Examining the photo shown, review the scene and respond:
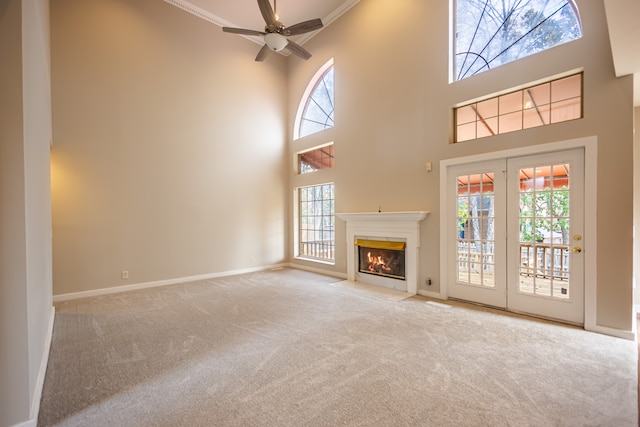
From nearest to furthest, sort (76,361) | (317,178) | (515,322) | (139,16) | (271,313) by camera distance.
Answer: (76,361) → (515,322) → (271,313) → (139,16) → (317,178)

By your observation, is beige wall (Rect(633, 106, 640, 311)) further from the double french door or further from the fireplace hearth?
the fireplace hearth

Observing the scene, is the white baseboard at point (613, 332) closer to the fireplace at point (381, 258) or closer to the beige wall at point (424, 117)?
the beige wall at point (424, 117)

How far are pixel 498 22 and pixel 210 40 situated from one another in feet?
16.8

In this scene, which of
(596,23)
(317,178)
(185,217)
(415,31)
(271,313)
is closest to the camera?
(596,23)

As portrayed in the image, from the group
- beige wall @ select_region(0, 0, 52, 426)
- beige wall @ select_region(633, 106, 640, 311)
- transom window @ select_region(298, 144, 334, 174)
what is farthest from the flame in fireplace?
beige wall @ select_region(0, 0, 52, 426)

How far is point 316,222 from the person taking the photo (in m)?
6.63

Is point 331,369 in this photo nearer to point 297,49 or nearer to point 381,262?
point 381,262

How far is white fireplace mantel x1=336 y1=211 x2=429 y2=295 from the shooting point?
173 inches

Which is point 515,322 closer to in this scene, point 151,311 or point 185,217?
point 151,311

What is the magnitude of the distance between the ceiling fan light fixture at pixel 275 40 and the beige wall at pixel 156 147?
2167 mm

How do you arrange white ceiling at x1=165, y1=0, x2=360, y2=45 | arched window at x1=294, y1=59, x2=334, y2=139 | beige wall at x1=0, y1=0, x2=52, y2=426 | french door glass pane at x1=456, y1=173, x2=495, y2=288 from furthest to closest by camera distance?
arched window at x1=294, y1=59, x2=334, y2=139 → white ceiling at x1=165, y1=0, x2=360, y2=45 → french door glass pane at x1=456, y1=173, x2=495, y2=288 → beige wall at x1=0, y1=0, x2=52, y2=426


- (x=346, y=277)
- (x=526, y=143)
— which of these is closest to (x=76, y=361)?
(x=346, y=277)

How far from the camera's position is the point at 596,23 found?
9.41 feet

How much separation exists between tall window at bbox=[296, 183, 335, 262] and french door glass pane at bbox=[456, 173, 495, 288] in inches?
105
